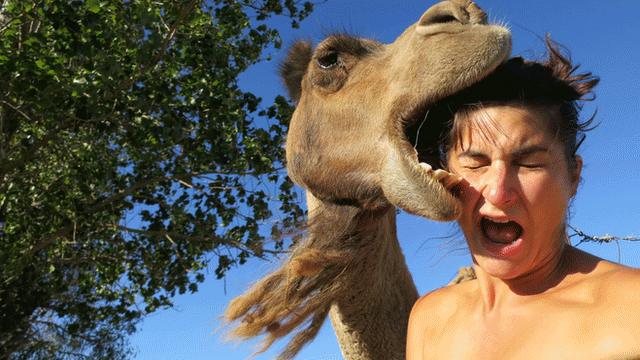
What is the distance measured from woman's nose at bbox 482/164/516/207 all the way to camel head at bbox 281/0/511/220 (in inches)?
6.2

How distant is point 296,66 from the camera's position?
3127 mm

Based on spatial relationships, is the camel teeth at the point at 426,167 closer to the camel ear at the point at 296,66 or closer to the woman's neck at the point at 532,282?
the woman's neck at the point at 532,282

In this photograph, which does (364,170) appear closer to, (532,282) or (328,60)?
(328,60)

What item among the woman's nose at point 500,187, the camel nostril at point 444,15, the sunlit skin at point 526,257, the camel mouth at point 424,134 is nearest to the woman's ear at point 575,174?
the sunlit skin at point 526,257

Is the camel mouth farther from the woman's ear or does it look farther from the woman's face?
the woman's ear

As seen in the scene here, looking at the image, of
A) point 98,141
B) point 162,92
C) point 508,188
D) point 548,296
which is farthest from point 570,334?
point 98,141

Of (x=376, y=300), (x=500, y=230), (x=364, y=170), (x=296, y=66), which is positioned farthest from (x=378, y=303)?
(x=500, y=230)

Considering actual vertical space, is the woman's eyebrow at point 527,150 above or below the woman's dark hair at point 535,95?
below

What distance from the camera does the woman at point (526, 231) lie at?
1.40m

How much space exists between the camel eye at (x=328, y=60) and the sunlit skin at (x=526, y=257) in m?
1.05

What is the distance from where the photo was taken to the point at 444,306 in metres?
1.91

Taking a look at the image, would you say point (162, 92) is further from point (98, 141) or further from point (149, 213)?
point (149, 213)

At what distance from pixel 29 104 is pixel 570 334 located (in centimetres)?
614

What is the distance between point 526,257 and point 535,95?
1.44 feet
